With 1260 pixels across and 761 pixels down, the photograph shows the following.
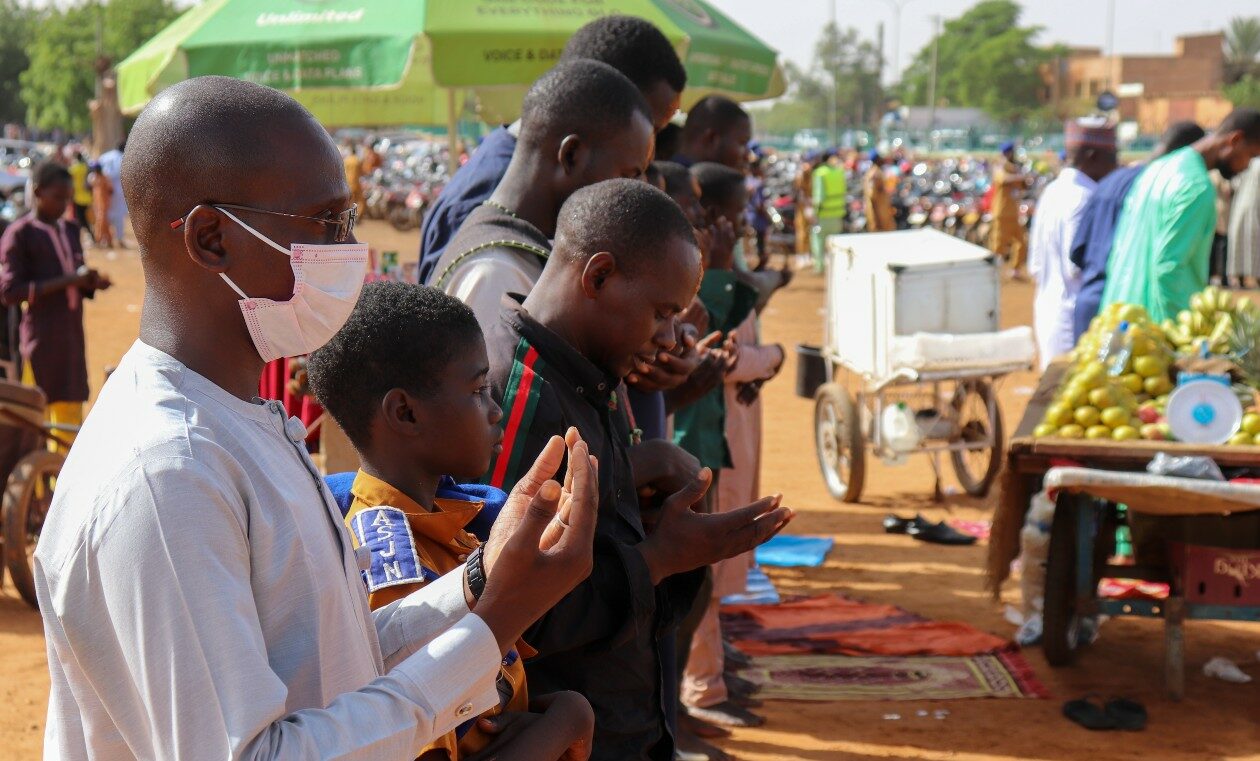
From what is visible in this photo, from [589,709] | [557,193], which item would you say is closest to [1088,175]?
[557,193]

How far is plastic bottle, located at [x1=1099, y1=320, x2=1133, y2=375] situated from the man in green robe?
Result: 2.90ft

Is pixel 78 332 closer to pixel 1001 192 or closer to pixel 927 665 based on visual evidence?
pixel 927 665

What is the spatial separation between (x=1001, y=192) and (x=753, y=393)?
16640 millimetres

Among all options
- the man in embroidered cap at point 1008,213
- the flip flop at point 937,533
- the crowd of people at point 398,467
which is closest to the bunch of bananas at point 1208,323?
the flip flop at point 937,533

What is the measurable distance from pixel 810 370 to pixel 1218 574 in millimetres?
4675

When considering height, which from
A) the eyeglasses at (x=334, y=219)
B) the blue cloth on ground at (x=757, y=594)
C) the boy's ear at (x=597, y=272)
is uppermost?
the eyeglasses at (x=334, y=219)

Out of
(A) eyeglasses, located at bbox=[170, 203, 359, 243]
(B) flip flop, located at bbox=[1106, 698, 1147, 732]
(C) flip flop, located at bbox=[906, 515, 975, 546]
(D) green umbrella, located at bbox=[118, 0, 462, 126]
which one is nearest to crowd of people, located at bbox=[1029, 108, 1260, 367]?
(C) flip flop, located at bbox=[906, 515, 975, 546]

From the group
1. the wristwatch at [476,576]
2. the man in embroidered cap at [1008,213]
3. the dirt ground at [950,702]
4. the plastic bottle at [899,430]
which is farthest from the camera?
the man in embroidered cap at [1008,213]

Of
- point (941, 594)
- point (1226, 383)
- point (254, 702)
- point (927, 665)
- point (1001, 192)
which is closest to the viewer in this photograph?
point (254, 702)

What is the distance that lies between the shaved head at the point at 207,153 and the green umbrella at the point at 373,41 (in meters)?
5.67

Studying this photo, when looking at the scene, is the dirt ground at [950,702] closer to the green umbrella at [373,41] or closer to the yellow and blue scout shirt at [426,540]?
the yellow and blue scout shirt at [426,540]

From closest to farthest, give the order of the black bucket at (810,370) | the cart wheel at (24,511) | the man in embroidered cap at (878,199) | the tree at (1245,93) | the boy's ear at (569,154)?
the boy's ear at (569,154) < the cart wheel at (24,511) < the black bucket at (810,370) < the man in embroidered cap at (878,199) < the tree at (1245,93)

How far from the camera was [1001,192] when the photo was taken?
21.2 metres

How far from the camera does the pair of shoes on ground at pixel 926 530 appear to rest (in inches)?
320
